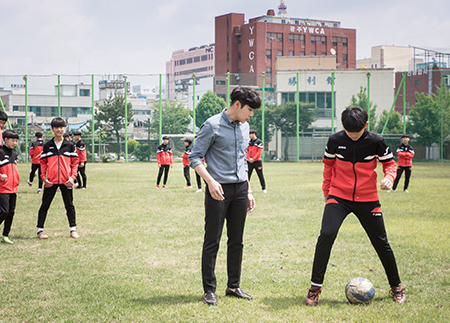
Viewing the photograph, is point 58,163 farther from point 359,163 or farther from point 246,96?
point 359,163

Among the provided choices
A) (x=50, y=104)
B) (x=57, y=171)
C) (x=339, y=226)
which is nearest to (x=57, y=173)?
(x=57, y=171)

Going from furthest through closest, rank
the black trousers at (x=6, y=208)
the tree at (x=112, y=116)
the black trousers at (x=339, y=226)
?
the tree at (x=112, y=116)
the black trousers at (x=6, y=208)
the black trousers at (x=339, y=226)

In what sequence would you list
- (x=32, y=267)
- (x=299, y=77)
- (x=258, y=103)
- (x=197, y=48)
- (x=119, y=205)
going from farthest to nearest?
1. (x=197, y=48)
2. (x=299, y=77)
3. (x=119, y=205)
4. (x=32, y=267)
5. (x=258, y=103)

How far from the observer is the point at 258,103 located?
4.44 metres

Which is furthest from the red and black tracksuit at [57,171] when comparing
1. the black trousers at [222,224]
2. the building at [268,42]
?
the building at [268,42]

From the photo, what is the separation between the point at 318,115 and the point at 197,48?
311ft

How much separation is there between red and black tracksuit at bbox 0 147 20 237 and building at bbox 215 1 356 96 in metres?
73.4

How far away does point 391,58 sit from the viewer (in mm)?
93500

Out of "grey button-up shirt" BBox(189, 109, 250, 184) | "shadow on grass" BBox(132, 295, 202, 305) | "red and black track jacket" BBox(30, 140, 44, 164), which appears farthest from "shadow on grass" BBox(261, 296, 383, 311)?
"red and black track jacket" BBox(30, 140, 44, 164)

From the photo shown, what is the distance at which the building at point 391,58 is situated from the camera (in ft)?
303

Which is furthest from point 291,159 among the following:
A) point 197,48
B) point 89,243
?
point 197,48

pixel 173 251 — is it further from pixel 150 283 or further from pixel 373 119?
pixel 373 119

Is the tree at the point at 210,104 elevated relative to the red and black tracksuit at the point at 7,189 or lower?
elevated

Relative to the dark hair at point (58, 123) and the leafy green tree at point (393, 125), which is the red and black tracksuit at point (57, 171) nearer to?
the dark hair at point (58, 123)
